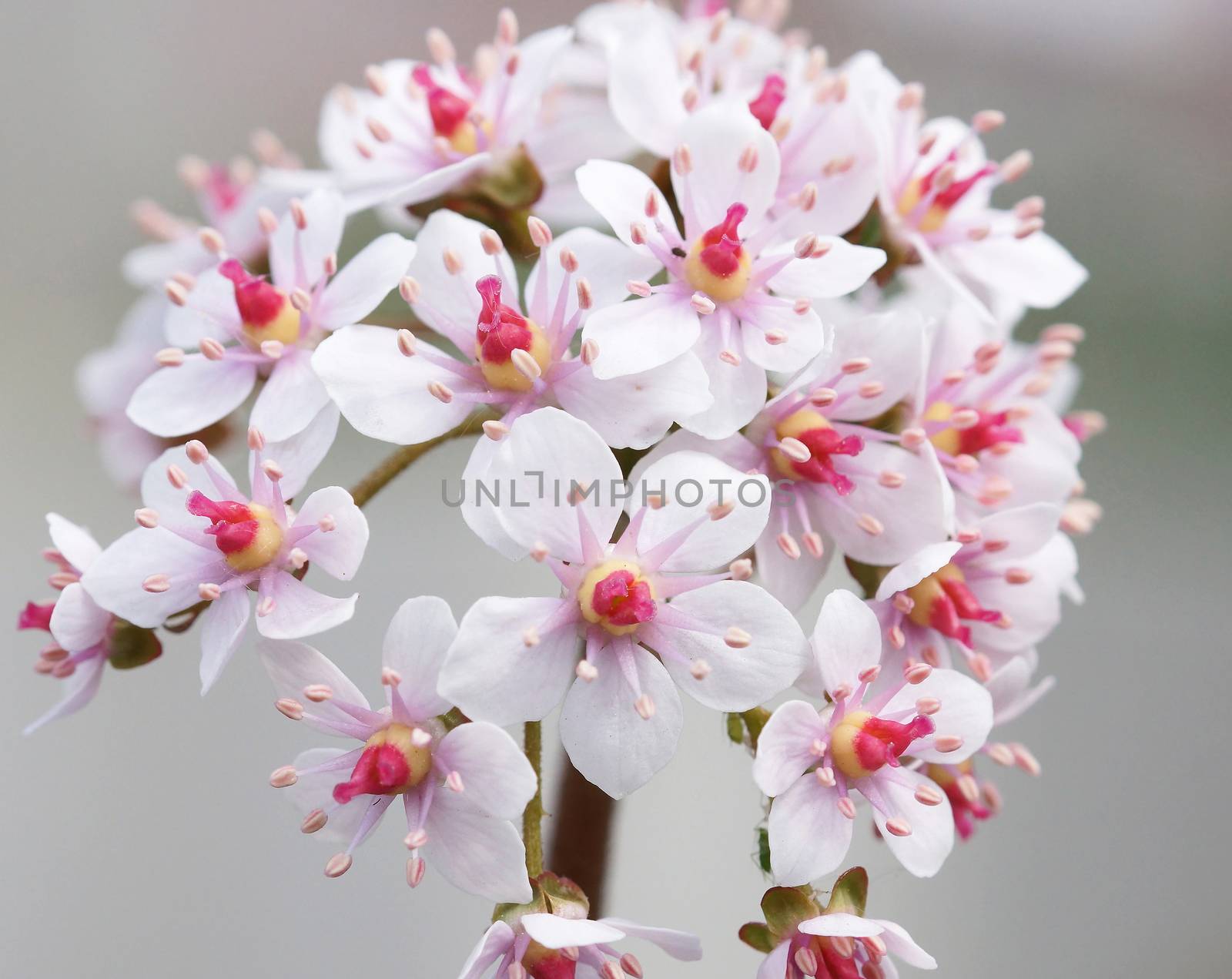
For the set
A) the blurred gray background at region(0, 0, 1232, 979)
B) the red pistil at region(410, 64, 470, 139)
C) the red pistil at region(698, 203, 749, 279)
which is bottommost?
the blurred gray background at region(0, 0, 1232, 979)

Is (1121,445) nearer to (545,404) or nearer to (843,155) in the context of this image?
(843,155)

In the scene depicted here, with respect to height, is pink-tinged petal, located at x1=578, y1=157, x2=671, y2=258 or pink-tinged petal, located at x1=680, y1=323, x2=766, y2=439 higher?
pink-tinged petal, located at x1=578, y1=157, x2=671, y2=258

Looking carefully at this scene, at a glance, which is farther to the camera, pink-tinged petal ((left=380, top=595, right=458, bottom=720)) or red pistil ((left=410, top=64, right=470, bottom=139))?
red pistil ((left=410, top=64, right=470, bottom=139))

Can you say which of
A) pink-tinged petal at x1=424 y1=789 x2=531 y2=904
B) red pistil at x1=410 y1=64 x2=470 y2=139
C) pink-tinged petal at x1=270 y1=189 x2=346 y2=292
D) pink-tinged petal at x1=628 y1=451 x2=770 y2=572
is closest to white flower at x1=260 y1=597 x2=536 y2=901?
pink-tinged petal at x1=424 y1=789 x2=531 y2=904

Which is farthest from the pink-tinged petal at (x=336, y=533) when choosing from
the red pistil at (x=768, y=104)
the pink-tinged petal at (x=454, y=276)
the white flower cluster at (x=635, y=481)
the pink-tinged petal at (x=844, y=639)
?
the red pistil at (x=768, y=104)

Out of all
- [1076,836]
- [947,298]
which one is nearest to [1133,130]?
[1076,836]

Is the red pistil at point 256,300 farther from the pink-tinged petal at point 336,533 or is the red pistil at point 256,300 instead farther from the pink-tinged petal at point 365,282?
the pink-tinged petal at point 336,533

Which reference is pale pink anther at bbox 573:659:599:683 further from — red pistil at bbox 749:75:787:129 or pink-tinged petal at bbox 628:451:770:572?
red pistil at bbox 749:75:787:129
